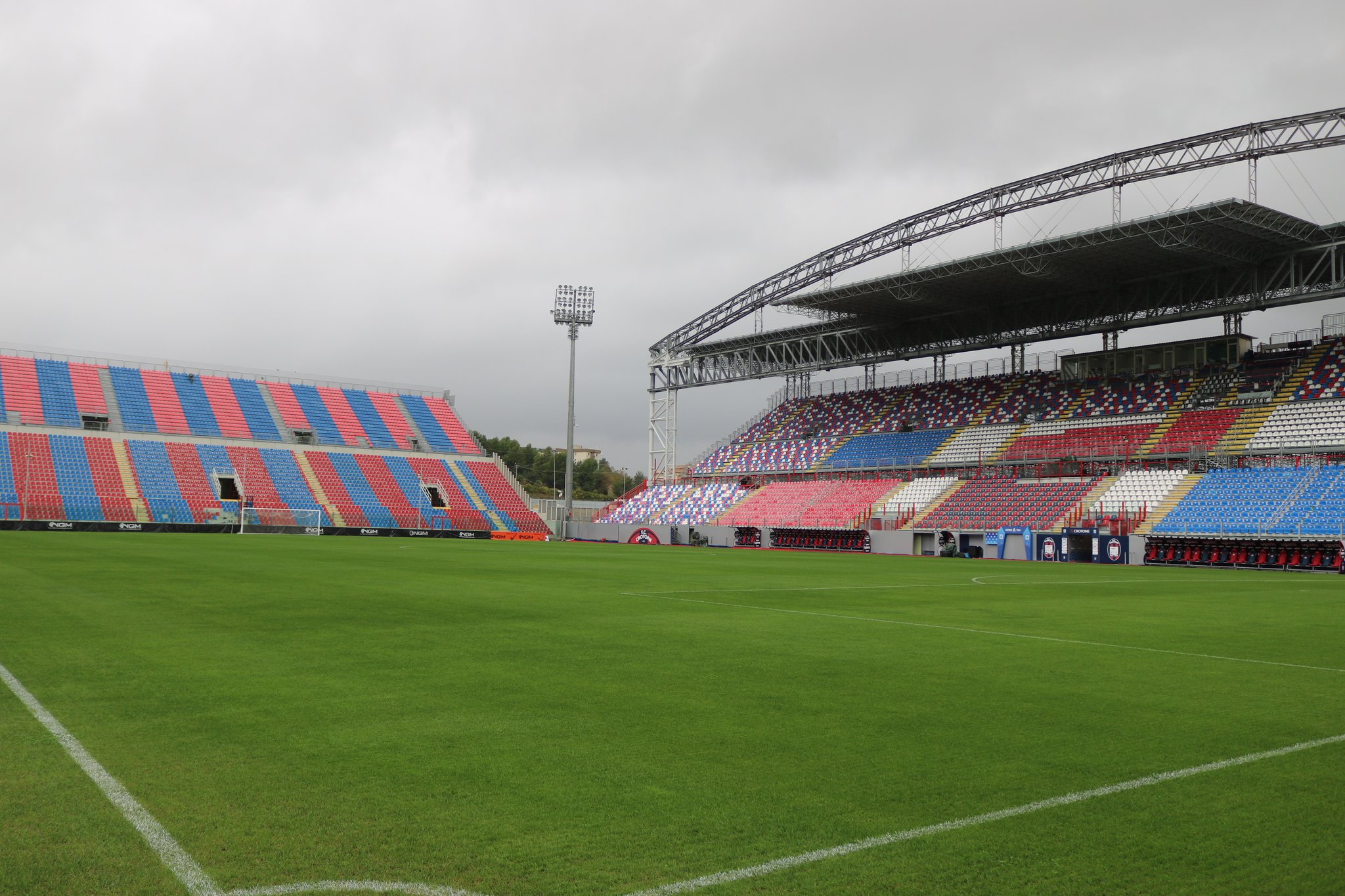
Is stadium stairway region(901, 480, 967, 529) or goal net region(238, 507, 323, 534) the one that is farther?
goal net region(238, 507, 323, 534)

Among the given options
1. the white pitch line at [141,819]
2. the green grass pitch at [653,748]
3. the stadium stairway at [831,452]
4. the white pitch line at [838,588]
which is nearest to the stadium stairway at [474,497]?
the stadium stairway at [831,452]

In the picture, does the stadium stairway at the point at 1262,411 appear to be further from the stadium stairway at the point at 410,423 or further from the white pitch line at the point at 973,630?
the stadium stairway at the point at 410,423

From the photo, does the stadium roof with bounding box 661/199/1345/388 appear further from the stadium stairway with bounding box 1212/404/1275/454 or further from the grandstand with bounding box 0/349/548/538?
the grandstand with bounding box 0/349/548/538

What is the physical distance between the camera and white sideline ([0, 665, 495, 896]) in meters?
3.64

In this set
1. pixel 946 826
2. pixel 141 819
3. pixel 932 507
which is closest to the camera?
pixel 141 819

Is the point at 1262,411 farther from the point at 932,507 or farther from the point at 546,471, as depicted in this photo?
the point at 546,471

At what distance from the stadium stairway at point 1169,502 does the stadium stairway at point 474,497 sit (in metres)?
38.9

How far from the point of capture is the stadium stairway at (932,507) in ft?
159

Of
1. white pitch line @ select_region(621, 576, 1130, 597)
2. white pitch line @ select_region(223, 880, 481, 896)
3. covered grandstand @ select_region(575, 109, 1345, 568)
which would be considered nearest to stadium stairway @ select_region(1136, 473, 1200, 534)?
covered grandstand @ select_region(575, 109, 1345, 568)

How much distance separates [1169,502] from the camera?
4031 cm

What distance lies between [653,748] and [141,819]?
9.09 feet

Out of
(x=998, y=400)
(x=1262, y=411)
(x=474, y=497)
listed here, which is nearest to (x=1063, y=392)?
(x=998, y=400)

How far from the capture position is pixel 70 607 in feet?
41.6

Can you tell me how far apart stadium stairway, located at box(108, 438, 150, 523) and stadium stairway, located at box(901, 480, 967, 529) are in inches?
1641
